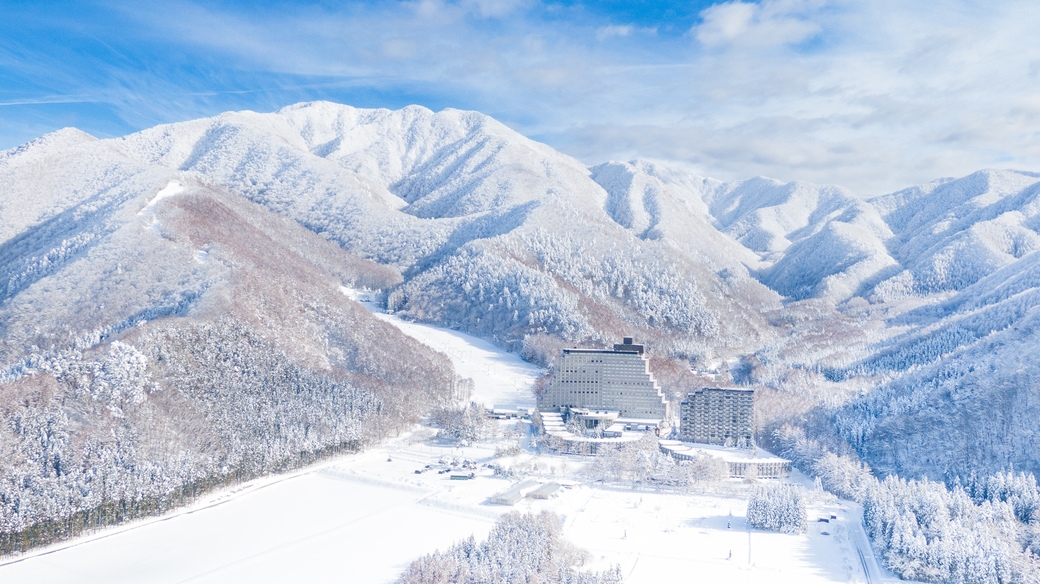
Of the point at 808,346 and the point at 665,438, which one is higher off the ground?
the point at 808,346

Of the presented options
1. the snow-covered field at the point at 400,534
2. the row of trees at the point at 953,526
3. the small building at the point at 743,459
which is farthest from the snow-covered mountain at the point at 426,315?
the small building at the point at 743,459

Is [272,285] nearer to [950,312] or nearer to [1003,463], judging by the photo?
[1003,463]

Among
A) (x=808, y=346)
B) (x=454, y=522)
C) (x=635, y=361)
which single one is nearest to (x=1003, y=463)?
(x=635, y=361)

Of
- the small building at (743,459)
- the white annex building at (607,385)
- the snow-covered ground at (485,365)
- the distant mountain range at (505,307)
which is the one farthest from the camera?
the snow-covered ground at (485,365)

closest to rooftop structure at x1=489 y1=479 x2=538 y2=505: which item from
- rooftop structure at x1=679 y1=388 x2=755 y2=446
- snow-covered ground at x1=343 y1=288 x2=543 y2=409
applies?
rooftop structure at x1=679 y1=388 x2=755 y2=446

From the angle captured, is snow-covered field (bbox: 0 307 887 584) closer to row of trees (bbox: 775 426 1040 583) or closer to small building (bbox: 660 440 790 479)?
row of trees (bbox: 775 426 1040 583)

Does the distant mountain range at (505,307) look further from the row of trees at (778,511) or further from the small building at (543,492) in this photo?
the small building at (543,492)
